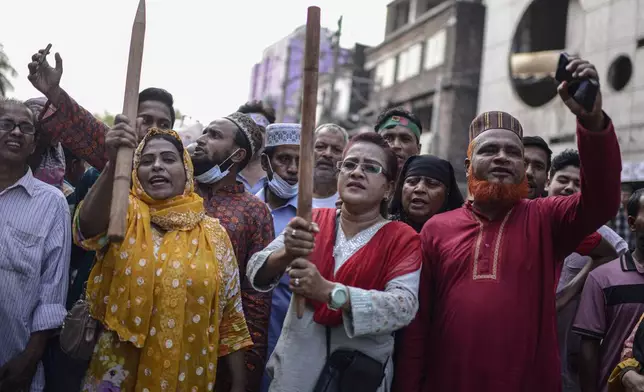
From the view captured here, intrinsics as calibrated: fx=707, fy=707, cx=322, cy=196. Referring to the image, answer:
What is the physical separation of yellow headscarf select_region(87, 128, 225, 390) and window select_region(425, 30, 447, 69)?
22091mm

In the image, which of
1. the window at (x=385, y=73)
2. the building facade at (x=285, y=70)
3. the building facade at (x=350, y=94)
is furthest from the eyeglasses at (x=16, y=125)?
the building facade at (x=285, y=70)

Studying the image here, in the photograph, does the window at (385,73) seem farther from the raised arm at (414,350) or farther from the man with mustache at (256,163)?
the raised arm at (414,350)

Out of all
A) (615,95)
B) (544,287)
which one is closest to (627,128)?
(615,95)

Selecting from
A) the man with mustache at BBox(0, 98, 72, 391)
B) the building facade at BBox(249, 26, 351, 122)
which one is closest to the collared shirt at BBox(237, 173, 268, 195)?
the man with mustache at BBox(0, 98, 72, 391)

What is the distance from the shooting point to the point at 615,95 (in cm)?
1495

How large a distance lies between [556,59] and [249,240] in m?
14.0

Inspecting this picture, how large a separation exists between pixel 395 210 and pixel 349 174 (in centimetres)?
105

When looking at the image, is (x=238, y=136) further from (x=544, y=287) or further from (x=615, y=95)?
(x=615, y=95)

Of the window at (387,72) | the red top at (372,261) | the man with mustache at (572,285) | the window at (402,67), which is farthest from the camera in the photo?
the window at (387,72)

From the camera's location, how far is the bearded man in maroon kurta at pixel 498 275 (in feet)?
10.5

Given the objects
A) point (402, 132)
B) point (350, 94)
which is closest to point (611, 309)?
point (402, 132)

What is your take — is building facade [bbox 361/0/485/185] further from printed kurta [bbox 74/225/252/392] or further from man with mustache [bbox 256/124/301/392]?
printed kurta [bbox 74/225/252/392]

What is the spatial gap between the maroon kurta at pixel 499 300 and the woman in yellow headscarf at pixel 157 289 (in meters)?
0.92

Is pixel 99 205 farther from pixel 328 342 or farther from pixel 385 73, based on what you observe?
pixel 385 73
